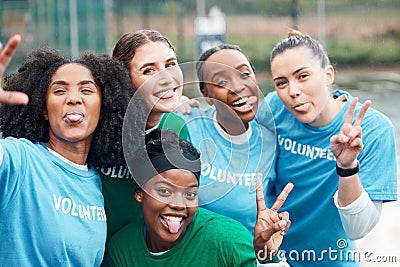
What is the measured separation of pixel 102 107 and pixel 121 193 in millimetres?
294

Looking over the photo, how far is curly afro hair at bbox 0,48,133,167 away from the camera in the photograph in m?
2.29

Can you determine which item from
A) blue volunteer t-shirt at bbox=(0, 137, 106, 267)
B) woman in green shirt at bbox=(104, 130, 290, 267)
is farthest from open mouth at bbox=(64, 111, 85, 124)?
woman in green shirt at bbox=(104, 130, 290, 267)

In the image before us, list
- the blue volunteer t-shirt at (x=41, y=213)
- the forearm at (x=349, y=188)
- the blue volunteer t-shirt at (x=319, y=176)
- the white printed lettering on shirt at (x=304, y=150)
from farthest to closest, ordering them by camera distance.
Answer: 1. the white printed lettering on shirt at (x=304, y=150)
2. the blue volunteer t-shirt at (x=319, y=176)
3. the forearm at (x=349, y=188)
4. the blue volunteer t-shirt at (x=41, y=213)

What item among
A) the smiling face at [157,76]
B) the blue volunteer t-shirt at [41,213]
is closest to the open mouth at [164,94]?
the smiling face at [157,76]

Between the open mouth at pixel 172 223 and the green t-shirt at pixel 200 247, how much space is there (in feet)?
0.19

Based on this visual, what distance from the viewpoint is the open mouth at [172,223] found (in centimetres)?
225

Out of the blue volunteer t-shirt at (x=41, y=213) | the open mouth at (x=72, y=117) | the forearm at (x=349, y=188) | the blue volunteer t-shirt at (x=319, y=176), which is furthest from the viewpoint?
the blue volunteer t-shirt at (x=319, y=176)

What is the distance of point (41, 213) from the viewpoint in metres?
2.09

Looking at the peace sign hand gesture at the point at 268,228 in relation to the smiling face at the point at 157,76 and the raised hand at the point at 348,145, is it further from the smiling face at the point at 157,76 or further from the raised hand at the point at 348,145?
the smiling face at the point at 157,76

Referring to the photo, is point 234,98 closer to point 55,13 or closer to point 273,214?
point 273,214

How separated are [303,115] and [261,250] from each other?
1.73ft

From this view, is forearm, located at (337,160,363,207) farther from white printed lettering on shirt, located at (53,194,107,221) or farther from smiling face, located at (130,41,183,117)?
white printed lettering on shirt, located at (53,194,107,221)

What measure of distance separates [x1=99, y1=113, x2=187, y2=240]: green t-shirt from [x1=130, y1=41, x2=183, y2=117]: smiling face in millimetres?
60

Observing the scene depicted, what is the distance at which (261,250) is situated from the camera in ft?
7.54
